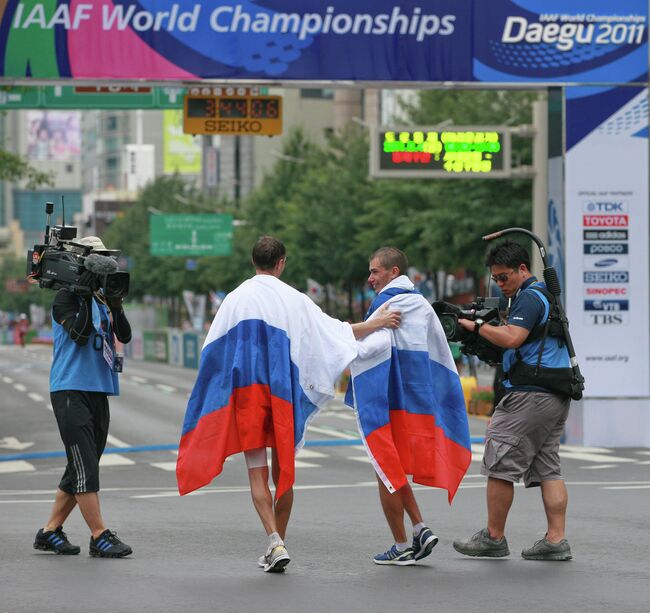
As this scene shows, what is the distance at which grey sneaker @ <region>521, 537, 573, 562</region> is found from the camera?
8961mm

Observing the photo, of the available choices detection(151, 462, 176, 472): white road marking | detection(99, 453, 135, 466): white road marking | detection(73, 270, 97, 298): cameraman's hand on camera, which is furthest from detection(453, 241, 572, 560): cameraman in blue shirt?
detection(99, 453, 135, 466): white road marking

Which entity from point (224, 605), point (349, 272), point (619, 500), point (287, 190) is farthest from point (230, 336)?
point (287, 190)

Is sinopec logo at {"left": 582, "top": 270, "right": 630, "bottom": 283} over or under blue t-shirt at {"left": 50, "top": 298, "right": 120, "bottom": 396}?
over

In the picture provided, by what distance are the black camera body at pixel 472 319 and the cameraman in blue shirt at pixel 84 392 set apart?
5.65ft

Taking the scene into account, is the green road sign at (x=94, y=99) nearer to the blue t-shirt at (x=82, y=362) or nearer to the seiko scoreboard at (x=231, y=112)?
the seiko scoreboard at (x=231, y=112)

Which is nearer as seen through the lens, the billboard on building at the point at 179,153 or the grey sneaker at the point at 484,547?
the grey sneaker at the point at 484,547

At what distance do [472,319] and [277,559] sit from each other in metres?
1.75

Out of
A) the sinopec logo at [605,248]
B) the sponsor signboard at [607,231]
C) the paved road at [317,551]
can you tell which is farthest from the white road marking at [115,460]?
the sinopec logo at [605,248]

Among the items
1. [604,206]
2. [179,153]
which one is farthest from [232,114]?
[179,153]

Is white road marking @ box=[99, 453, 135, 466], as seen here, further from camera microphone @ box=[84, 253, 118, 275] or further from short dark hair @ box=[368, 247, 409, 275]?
short dark hair @ box=[368, 247, 409, 275]

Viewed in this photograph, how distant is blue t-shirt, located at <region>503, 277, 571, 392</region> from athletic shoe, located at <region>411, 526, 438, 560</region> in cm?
100

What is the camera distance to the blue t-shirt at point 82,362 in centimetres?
905

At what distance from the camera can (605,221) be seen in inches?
757

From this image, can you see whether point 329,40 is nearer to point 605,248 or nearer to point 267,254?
point 605,248
